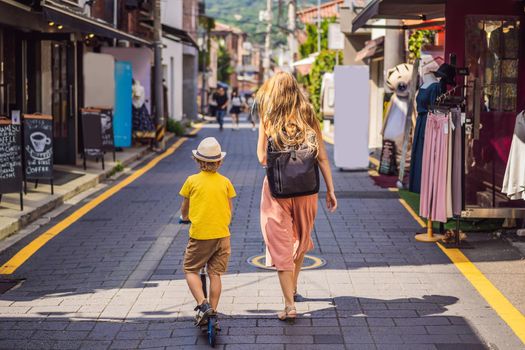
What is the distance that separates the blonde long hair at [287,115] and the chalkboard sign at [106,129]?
11807mm

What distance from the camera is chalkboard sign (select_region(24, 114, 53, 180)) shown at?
12925 millimetres

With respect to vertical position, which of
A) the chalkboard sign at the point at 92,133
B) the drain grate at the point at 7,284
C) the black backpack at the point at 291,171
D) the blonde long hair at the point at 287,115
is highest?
the blonde long hair at the point at 287,115

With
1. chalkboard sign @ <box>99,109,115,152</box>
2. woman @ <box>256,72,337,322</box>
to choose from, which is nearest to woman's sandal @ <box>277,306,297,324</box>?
woman @ <box>256,72,337,322</box>

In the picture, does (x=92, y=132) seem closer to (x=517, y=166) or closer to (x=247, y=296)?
(x=517, y=166)

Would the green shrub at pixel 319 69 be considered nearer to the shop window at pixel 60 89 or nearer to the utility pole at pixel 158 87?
the utility pole at pixel 158 87

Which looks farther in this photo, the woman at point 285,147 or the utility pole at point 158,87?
the utility pole at point 158,87

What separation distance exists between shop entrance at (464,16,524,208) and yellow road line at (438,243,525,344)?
165 cm

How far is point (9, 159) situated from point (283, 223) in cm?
558

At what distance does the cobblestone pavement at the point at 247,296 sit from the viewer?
6.16 m

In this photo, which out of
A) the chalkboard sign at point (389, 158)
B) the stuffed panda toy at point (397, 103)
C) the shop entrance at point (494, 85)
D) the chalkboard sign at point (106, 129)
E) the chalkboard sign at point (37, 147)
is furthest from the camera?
the chalkboard sign at point (106, 129)

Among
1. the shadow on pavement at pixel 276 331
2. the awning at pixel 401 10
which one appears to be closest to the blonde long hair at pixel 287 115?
the shadow on pavement at pixel 276 331

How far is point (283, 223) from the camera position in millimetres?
6574

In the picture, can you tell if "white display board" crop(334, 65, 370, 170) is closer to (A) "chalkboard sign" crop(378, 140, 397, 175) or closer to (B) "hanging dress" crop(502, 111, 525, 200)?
(A) "chalkboard sign" crop(378, 140, 397, 175)

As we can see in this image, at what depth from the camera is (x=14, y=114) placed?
40.5 feet
